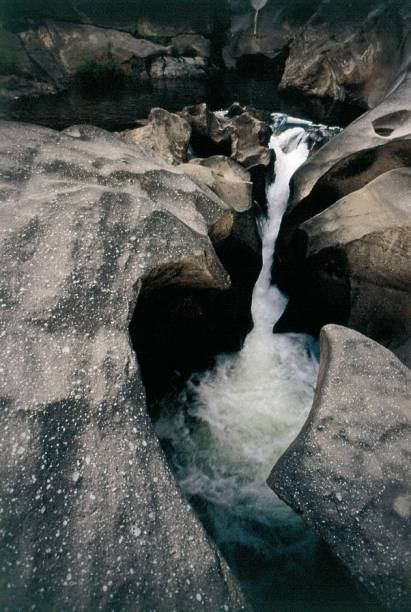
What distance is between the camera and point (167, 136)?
19.7 feet

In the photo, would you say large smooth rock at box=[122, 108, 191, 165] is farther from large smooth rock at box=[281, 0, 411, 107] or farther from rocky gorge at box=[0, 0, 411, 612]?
large smooth rock at box=[281, 0, 411, 107]

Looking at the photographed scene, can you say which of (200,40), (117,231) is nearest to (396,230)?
(117,231)

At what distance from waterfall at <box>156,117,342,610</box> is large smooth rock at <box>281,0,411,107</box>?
28.0ft

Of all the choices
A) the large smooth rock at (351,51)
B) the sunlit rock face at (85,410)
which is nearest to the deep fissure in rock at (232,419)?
the sunlit rock face at (85,410)

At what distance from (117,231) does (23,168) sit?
1127mm

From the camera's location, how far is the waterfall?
3.17m

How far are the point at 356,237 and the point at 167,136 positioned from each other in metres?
3.60

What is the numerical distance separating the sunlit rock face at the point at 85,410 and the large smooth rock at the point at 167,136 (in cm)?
286

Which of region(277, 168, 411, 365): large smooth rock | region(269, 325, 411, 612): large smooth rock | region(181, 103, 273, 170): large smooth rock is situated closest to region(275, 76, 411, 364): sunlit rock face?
region(277, 168, 411, 365): large smooth rock

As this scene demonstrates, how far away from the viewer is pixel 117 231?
292 centimetres

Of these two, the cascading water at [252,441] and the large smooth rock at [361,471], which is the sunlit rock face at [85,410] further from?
the cascading water at [252,441]

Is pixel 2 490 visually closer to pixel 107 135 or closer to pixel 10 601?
pixel 10 601

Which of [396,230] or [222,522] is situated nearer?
[222,522]

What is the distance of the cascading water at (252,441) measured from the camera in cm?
307
